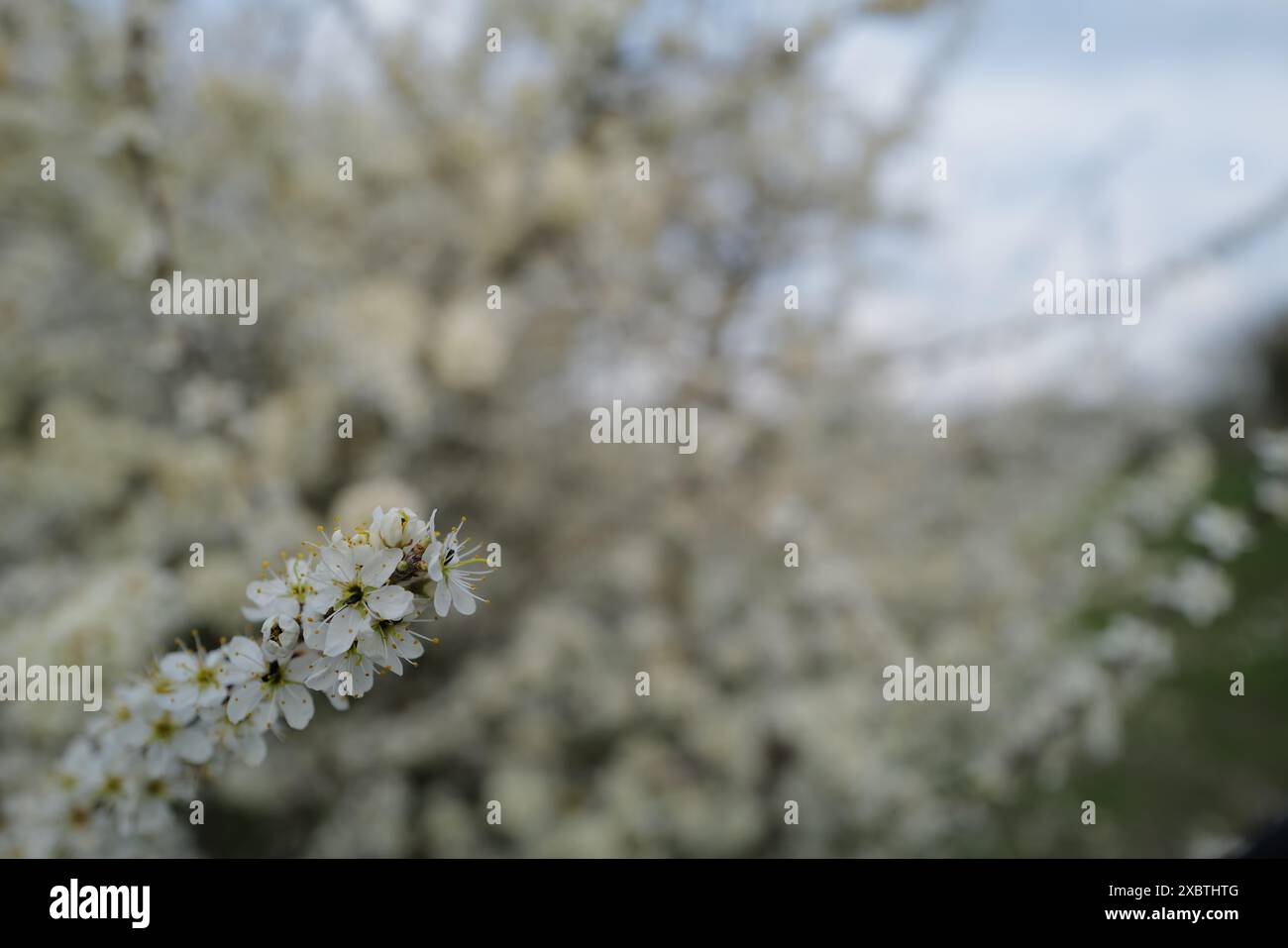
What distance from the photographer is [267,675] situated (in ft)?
2.27

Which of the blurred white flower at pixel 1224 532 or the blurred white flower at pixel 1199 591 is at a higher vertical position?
the blurred white flower at pixel 1224 532

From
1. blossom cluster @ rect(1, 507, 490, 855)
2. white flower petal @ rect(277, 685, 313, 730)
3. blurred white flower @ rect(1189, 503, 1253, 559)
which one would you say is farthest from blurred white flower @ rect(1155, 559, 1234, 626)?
white flower petal @ rect(277, 685, 313, 730)

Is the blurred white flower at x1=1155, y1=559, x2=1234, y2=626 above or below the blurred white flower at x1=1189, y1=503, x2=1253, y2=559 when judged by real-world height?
below

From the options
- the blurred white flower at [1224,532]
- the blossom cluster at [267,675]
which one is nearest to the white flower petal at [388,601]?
the blossom cluster at [267,675]

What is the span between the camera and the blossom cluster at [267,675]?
0.61m

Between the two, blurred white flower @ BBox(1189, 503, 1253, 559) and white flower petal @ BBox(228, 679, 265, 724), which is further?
blurred white flower @ BBox(1189, 503, 1253, 559)

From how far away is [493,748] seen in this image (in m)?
1.84

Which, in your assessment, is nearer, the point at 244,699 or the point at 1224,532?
the point at 244,699

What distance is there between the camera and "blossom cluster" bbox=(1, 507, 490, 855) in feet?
2.01

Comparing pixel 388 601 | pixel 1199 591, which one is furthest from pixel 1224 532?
pixel 388 601

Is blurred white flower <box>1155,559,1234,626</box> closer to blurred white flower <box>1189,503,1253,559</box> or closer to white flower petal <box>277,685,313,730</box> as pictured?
blurred white flower <box>1189,503,1253,559</box>

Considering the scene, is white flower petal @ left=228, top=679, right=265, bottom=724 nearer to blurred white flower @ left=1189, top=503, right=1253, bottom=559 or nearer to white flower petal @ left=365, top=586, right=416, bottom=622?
white flower petal @ left=365, top=586, right=416, bottom=622

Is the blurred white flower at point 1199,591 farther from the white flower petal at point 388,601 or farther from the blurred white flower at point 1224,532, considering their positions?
the white flower petal at point 388,601

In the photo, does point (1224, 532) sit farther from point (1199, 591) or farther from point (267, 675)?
point (267, 675)
